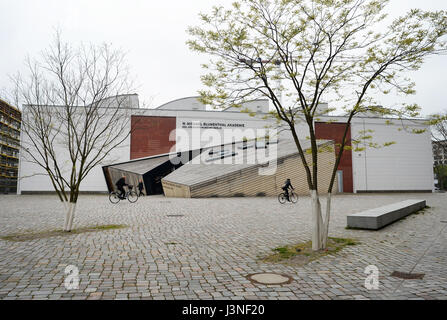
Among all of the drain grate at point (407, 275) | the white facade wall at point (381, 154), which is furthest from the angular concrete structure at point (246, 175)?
the drain grate at point (407, 275)

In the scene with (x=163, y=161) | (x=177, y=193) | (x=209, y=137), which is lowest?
(x=177, y=193)

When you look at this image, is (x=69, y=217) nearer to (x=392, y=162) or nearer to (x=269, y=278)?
(x=269, y=278)

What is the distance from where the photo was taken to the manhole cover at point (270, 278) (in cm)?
391

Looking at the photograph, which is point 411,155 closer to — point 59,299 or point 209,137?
point 209,137

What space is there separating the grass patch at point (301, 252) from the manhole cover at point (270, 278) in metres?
0.72

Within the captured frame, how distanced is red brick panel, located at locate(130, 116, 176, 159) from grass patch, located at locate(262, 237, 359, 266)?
969 inches

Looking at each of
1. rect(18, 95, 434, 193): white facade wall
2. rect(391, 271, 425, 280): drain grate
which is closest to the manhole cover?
rect(391, 271, 425, 280): drain grate

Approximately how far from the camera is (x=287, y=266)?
4645 mm

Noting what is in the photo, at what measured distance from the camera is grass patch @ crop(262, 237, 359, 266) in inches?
195

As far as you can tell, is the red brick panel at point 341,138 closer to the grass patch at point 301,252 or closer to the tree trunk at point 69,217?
the grass patch at point 301,252

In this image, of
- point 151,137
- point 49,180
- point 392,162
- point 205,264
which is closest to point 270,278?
point 205,264

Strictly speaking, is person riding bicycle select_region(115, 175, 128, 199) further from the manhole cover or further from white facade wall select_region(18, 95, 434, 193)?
white facade wall select_region(18, 95, 434, 193)

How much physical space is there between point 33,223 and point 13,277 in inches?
216
